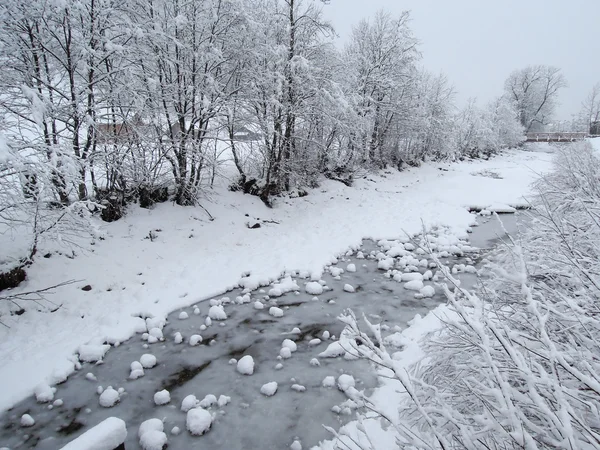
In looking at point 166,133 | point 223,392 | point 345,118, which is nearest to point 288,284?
point 223,392

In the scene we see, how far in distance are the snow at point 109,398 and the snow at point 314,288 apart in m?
3.42

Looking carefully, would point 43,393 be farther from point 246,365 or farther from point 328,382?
point 328,382

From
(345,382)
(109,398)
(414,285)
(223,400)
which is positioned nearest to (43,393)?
(109,398)

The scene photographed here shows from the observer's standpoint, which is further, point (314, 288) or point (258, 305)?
point (314, 288)

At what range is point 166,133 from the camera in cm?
852

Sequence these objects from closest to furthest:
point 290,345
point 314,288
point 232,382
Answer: point 232,382, point 290,345, point 314,288

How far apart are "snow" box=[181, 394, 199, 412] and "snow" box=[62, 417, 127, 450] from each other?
1400 mm

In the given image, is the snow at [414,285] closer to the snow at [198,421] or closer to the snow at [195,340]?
the snow at [195,340]

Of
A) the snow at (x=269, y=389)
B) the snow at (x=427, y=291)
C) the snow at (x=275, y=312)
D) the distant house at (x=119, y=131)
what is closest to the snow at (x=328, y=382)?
the snow at (x=269, y=389)

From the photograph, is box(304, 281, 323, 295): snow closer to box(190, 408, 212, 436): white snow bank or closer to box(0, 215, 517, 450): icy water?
box(0, 215, 517, 450): icy water

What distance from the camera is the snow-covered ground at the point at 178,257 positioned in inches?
176

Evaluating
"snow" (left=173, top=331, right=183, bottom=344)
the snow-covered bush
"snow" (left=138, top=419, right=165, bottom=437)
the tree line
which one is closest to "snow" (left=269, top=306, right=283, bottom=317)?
"snow" (left=173, top=331, right=183, bottom=344)

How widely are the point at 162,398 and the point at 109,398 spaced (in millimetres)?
572

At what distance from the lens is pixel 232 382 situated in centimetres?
386
